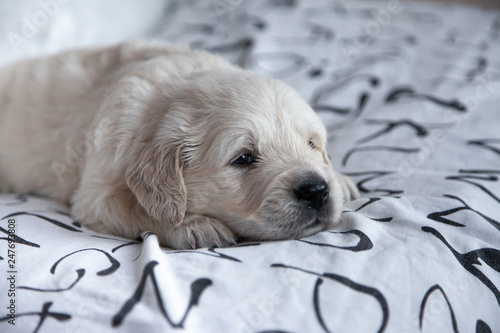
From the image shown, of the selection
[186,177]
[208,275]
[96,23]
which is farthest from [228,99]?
[96,23]

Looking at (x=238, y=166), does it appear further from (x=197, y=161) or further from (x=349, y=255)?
(x=349, y=255)

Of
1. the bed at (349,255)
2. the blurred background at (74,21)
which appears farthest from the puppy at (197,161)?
the blurred background at (74,21)

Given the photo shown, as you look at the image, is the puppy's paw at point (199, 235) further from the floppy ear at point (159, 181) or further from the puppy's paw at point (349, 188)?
the puppy's paw at point (349, 188)

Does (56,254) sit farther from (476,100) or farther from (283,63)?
(476,100)

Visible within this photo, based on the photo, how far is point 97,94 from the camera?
235 centimetres

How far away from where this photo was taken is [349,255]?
1.45 meters

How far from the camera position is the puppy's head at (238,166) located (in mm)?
1765

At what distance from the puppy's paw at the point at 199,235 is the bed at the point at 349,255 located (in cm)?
16

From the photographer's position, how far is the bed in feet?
4.09

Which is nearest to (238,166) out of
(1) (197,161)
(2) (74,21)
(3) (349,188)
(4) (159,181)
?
(1) (197,161)

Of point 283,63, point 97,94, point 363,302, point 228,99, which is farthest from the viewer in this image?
point 283,63

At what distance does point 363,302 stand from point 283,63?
8.45ft

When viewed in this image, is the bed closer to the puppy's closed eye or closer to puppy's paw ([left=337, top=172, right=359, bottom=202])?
puppy's paw ([left=337, top=172, right=359, bottom=202])

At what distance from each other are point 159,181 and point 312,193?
654mm
